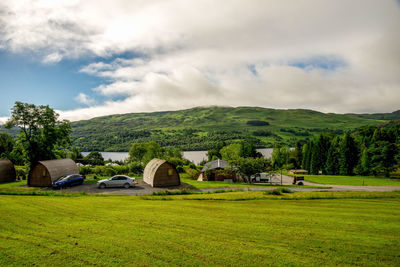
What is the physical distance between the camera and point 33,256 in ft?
21.7

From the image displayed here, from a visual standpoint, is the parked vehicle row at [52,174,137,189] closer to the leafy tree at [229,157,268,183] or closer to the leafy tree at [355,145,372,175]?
the leafy tree at [229,157,268,183]

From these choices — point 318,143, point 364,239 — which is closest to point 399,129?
point 318,143

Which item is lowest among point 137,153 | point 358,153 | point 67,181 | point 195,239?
point 67,181

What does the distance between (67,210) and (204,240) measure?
947 centimetres

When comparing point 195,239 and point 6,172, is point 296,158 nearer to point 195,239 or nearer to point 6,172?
point 6,172

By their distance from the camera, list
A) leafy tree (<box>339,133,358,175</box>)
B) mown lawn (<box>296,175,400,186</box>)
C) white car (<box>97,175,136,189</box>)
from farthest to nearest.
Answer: leafy tree (<box>339,133,358,175</box>) → mown lawn (<box>296,175,400,186</box>) → white car (<box>97,175,136,189</box>)

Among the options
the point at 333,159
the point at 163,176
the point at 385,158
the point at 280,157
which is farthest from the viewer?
the point at 280,157

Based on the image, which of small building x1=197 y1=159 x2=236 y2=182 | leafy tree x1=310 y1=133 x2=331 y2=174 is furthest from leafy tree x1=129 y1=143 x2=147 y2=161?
leafy tree x1=310 y1=133 x2=331 y2=174

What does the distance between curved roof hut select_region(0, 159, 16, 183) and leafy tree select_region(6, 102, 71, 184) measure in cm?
371

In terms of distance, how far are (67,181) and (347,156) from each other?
7883 centimetres

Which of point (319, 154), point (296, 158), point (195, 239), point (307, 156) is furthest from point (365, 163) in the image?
point (195, 239)

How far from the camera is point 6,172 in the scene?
126 feet

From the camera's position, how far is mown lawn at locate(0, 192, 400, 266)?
6680 millimetres

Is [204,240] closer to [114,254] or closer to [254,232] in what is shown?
[254,232]
